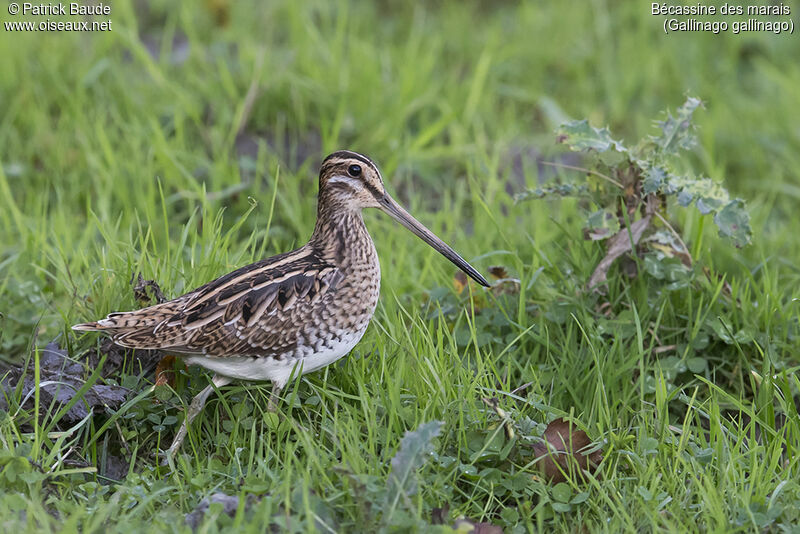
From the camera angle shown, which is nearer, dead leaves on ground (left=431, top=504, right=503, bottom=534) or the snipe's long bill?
dead leaves on ground (left=431, top=504, right=503, bottom=534)

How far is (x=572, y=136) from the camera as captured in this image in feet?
15.7

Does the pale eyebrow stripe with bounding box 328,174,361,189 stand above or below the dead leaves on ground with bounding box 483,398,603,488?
above

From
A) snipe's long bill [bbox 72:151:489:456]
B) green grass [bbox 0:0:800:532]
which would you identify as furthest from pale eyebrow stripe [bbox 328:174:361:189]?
green grass [bbox 0:0:800:532]

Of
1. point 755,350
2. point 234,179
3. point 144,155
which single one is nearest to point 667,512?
point 755,350

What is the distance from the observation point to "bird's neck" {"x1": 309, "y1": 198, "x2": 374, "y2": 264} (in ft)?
14.2

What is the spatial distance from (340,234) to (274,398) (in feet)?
2.56

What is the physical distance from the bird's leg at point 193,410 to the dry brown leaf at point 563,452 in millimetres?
1304

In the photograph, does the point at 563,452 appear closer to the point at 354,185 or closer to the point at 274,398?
the point at 274,398

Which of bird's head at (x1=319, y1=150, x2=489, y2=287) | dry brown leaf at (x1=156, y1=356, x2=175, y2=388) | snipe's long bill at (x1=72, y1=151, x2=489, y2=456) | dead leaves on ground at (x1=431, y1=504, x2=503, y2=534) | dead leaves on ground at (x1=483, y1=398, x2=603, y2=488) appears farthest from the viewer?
bird's head at (x1=319, y1=150, x2=489, y2=287)

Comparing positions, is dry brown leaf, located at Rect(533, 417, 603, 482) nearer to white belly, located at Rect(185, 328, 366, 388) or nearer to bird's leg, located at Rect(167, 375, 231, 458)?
white belly, located at Rect(185, 328, 366, 388)

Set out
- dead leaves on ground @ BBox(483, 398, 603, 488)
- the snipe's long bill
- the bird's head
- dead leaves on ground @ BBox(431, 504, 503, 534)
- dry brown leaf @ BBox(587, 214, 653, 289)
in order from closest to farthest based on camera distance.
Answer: dead leaves on ground @ BBox(431, 504, 503, 534) < dead leaves on ground @ BBox(483, 398, 603, 488) < the snipe's long bill < the bird's head < dry brown leaf @ BBox(587, 214, 653, 289)

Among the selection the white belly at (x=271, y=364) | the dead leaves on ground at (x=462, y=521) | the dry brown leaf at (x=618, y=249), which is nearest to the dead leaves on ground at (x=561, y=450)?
the dead leaves on ground at (x=462, y=521)

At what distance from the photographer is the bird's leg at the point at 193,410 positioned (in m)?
3.97

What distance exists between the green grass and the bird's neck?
33 centimetres
